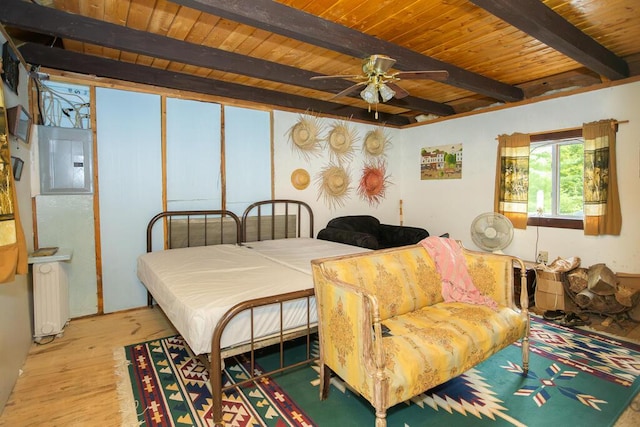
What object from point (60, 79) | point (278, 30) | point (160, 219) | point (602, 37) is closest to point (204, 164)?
point (160, 219)

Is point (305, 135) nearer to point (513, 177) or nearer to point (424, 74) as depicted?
point (424, 74)

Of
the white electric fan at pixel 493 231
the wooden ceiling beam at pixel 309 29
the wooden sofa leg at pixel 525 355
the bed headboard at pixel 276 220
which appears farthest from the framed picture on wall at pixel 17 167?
the white electric fan at pixel 493 231

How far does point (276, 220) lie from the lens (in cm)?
451

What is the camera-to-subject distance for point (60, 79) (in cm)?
313

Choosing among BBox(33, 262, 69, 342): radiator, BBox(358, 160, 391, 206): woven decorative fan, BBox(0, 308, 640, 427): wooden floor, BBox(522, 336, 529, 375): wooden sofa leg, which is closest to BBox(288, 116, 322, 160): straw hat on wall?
BBox(358, 160, 391, 206): woven decorative fan

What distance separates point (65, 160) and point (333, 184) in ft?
10.5

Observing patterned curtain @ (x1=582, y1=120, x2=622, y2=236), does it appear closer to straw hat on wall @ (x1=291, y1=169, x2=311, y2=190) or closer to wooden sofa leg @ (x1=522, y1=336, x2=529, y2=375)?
wooden sofa leg @ (x1=522, y1=336, x2=529, y2=375)

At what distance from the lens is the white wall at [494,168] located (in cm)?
335

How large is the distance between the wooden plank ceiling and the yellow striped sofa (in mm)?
1635

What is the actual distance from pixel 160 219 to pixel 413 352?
313cm

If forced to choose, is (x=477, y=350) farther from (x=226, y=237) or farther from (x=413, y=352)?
(x=226, y=237)

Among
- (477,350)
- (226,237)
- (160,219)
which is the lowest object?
(477,350)

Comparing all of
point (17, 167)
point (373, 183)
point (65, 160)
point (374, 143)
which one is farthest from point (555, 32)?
point (65, 160)

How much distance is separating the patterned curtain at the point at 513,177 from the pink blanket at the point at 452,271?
2.07m
